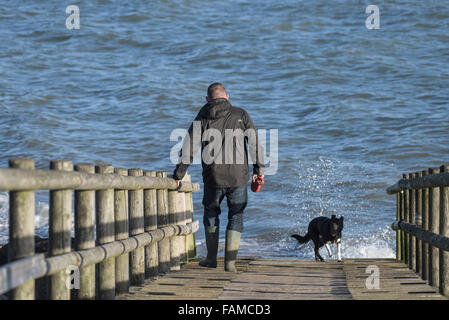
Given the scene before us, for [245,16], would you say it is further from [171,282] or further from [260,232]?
[171,282]

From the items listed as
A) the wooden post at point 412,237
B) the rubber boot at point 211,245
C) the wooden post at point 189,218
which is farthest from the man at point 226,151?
the wooden post at point 412,237

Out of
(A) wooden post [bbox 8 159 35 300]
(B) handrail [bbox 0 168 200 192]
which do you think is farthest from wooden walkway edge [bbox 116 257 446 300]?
(A) wooden post [bbox 8 159 35 300]

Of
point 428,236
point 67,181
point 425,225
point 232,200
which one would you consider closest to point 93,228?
point 67,181

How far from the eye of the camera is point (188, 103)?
29.0m

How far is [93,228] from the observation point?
17.6 feet

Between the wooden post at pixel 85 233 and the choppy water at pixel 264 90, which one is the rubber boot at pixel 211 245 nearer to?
the wooden post at pixel 85 233

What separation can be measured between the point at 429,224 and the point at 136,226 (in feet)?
9.85

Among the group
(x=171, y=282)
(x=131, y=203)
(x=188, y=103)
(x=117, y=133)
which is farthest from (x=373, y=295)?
(x=188, y=103)

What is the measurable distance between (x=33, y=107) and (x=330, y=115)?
43.1ft

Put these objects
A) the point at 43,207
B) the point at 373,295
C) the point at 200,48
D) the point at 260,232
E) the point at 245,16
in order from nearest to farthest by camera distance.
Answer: the point at 373,295 → the point at 260,232 → the point at 43,207 → the point at 200,48 → the point at 245,16

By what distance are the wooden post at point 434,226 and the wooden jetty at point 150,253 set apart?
0.4 inches

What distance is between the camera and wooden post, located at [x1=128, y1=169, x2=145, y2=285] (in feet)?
21.9

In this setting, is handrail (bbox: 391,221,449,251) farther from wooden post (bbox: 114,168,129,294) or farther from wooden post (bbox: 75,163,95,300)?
wooden post (bbox: 75,163,95,300)

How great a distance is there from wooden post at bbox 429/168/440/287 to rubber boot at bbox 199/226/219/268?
99.2 inches
